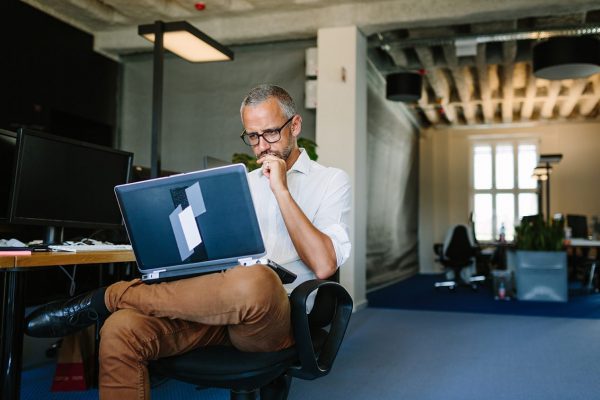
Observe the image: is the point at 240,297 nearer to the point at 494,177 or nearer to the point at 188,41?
the point at 188,41

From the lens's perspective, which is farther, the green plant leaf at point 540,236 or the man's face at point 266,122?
the green plant leaf at point 540,236

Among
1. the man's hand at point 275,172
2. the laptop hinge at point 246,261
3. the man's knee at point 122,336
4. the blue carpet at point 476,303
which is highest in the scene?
the man's hand at point 275,172

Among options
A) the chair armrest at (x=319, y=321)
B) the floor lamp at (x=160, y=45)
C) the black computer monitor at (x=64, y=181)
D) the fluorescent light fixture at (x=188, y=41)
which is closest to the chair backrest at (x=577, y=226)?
the fluorescent light fixture at (x=188, y=41)

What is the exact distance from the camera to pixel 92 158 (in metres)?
2.59

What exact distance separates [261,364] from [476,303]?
220 inches

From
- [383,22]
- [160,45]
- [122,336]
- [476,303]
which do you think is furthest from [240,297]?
[476,303]

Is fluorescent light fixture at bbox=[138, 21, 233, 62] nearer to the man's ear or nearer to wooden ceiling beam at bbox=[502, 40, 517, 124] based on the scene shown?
the man's ear

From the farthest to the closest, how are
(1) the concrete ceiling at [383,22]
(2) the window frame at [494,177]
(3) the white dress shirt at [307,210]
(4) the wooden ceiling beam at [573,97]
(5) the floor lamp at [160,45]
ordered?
(2) the window frame at [494,177] → (4) the wooden ceiling beam at [573,97] → (1) the concrete ceiling at [383,22] → (5) the floor lamp at [160,45] → (3) the white dress shirt at [307,210]

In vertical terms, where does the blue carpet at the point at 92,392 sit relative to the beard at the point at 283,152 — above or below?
below

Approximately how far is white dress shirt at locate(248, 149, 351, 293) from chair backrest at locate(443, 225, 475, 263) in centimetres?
613

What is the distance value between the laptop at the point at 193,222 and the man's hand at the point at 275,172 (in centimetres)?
30

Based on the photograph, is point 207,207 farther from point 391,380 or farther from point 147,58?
point 147,58

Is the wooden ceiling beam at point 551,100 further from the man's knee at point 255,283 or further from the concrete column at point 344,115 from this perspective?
the man's knee at point 255,283

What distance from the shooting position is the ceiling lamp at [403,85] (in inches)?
292
